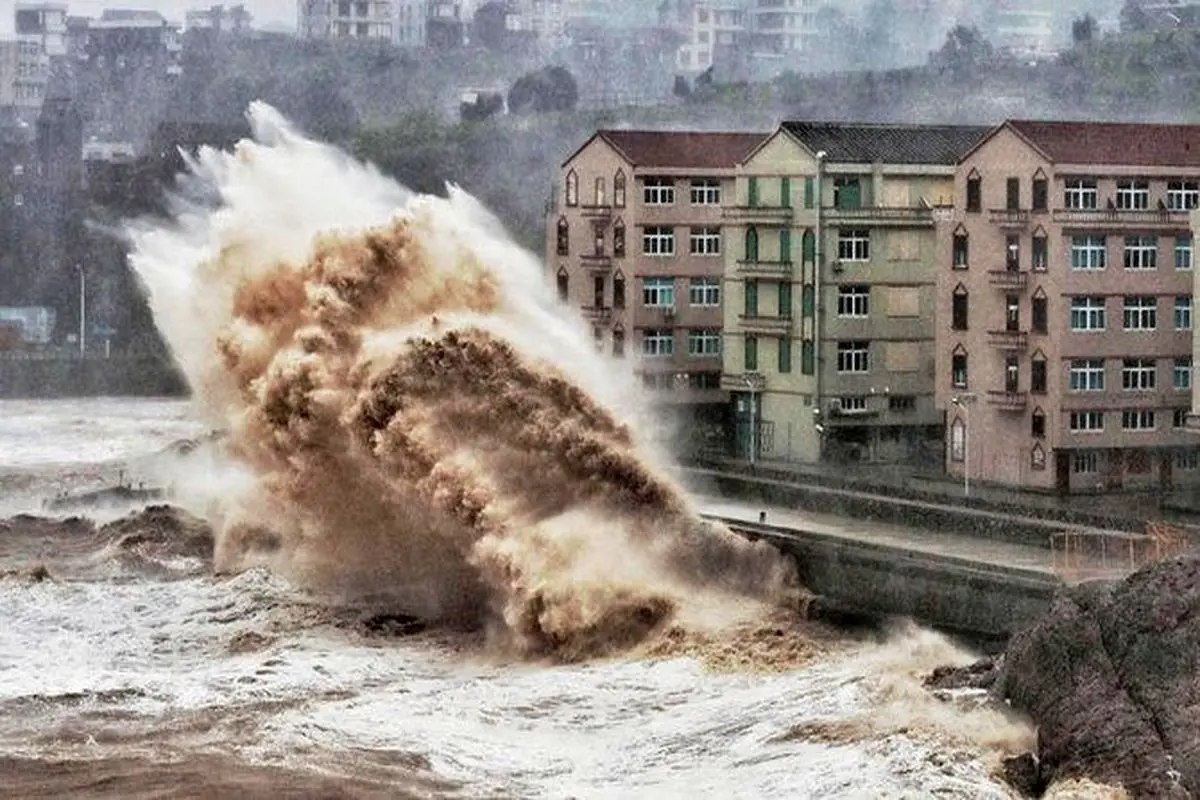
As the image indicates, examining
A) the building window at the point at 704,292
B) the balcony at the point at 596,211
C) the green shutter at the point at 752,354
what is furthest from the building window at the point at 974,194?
the balcony at the point at 596,211

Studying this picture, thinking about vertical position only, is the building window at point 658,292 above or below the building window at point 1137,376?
above

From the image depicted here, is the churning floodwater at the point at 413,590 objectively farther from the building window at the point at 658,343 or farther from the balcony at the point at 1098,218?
the balcony at the point at 1098,218

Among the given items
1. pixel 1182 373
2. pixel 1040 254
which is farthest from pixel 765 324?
pixel 1182 373

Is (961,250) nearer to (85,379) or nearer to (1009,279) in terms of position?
(1009,279)

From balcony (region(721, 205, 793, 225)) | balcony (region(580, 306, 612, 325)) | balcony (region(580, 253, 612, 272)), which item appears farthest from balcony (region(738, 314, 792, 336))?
balcony (region(580, 253, 612, 272))

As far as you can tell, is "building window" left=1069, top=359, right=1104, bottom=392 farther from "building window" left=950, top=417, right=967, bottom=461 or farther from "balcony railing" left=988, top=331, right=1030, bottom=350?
"building window" left=950, top=417, right=967, bottom=461

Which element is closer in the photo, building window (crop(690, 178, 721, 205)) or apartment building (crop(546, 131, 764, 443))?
apartment building (crop(546, 131, 764, 443))

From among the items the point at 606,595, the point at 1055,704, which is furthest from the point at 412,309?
the point at 1055,704
